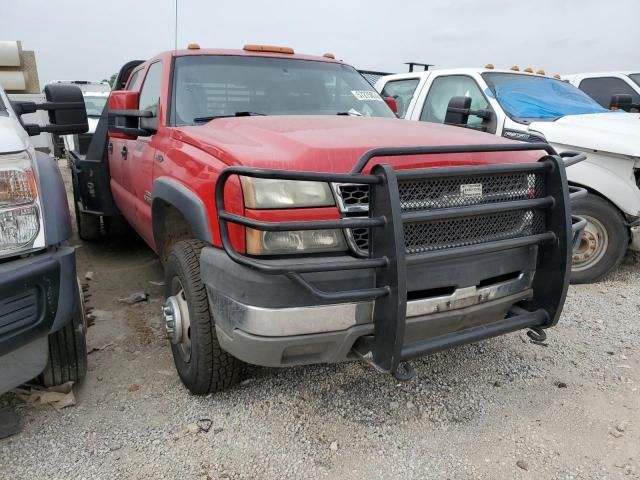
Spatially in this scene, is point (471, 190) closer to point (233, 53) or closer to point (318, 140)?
point (318, 140)

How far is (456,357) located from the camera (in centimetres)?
318

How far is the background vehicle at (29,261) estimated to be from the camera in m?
1.98

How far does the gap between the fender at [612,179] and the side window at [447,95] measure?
129 cm

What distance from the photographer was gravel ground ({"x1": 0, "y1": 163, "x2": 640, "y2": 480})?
2.24 m

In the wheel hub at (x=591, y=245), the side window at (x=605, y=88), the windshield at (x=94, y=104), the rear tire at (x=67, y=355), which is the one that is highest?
the side window at (x=605, y=88)

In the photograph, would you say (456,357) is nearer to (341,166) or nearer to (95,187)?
(341,166)

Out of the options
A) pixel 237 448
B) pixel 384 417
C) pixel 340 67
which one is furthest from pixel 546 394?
pixel 340 67

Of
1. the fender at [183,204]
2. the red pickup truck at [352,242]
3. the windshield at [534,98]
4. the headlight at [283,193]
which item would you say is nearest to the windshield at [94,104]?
the windshield at [534,98]

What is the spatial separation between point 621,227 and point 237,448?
3.64m

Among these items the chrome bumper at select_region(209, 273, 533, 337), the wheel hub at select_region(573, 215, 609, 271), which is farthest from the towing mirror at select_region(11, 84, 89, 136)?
the wheel hub at select_region(573, 215, 609, 271)

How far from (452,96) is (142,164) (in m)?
3.68

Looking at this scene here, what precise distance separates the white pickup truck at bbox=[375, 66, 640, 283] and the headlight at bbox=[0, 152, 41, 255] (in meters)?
3.27

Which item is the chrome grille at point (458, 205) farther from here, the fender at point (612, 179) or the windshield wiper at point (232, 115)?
the fender at point (612, 179)

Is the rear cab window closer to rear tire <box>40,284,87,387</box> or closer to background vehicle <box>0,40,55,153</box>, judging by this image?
background vehicle <box>0,40,55,153</box>
